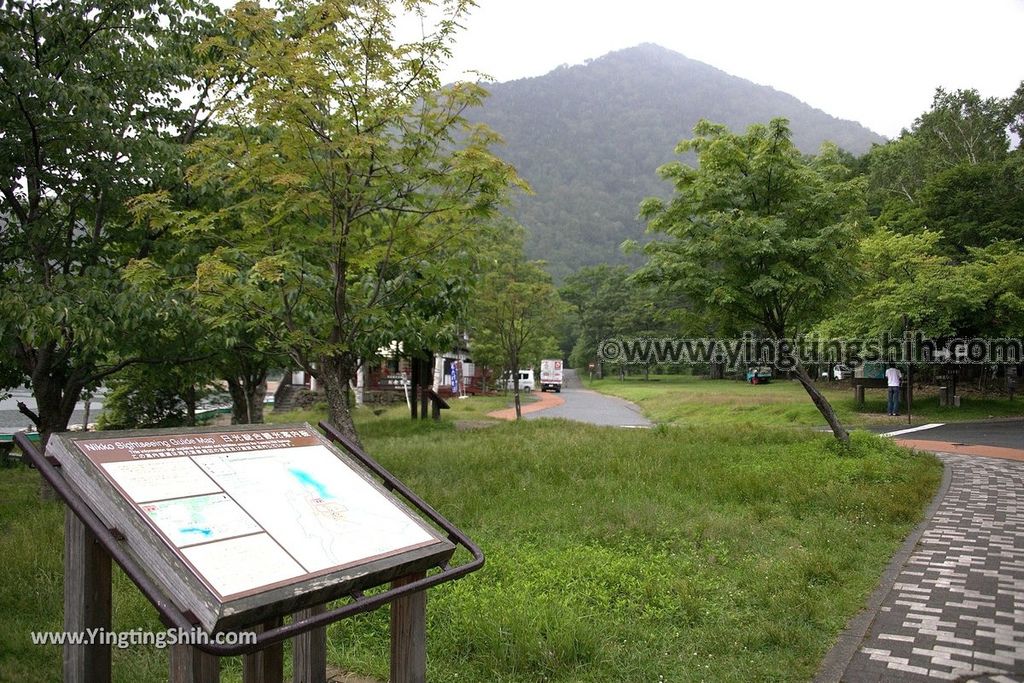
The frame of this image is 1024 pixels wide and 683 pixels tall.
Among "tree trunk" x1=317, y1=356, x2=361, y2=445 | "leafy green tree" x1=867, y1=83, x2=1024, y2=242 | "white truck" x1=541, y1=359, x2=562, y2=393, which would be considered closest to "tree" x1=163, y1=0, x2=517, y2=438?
"tree trunk" x1=317, y1=356, x2=361, y2=445

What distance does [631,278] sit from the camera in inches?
560

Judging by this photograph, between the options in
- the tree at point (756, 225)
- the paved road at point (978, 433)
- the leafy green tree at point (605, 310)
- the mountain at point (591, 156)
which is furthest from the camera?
the mountain at point (591, 156)

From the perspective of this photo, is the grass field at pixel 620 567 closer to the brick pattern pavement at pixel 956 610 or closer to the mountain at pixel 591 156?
the brick pattern pavement at pixel 956 610

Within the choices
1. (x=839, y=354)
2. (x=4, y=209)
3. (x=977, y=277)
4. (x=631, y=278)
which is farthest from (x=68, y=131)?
(x=839, y=354)

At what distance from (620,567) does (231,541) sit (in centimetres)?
405

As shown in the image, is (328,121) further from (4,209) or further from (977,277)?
(977,277)

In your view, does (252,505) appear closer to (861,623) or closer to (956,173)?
(861,623)

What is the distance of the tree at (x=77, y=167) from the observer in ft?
25.0

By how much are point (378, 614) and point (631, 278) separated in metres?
10.0

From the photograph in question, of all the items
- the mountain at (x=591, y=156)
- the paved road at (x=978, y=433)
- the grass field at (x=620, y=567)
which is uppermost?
the mountain at (x=591, y=156)

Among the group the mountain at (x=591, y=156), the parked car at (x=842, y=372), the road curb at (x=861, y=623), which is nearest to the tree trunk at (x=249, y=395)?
the road curb at (x=861, y=623)

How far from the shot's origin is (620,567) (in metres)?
6.02

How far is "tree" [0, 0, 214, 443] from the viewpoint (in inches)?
300

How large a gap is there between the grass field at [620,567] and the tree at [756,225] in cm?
345
